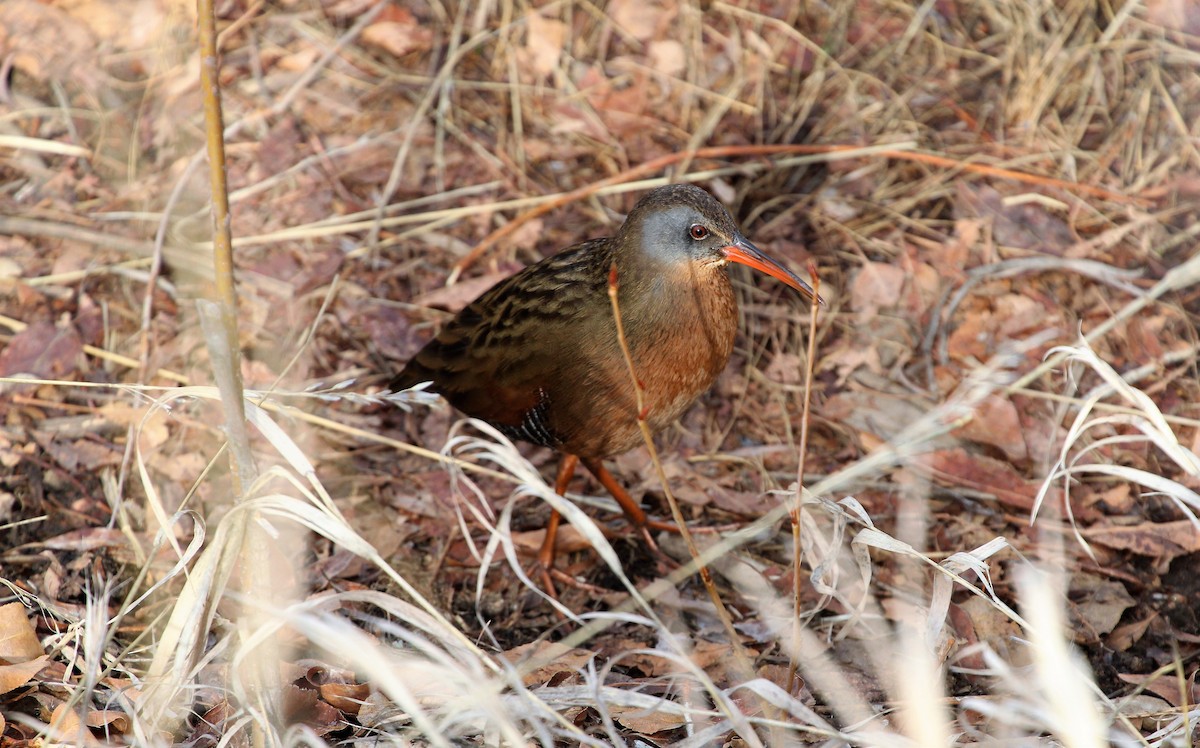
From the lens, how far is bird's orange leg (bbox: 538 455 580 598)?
12.2 feet

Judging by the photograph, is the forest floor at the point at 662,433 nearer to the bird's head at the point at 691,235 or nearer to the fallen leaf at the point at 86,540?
the fallen leaf at the point at 86,540

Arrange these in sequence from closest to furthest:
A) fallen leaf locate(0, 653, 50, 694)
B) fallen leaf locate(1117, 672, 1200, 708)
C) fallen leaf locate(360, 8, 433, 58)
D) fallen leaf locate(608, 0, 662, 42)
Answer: fallen leaf locate(0, 653, 50, 694) → fallen leaf locate(1117, 672, 1200, 708) → fallen leaf locate(360, 8, 433, 58) → fallen leaf locate(608, 0, 662, 42)

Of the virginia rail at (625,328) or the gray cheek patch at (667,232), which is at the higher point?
the gray cheek patch at (667,232)

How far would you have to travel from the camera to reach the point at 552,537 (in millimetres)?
3760

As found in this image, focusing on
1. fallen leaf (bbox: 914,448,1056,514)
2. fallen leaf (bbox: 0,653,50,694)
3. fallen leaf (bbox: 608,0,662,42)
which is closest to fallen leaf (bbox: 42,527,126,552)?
fallen leaf (bbox: 0,653,50,694)

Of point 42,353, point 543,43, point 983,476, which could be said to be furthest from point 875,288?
point 42,353

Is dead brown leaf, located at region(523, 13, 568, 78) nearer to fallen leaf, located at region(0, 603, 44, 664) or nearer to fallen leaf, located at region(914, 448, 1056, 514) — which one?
fallen leaf, located at region(914, 448, 1056, 514)

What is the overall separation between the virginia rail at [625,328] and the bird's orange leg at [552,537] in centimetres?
22

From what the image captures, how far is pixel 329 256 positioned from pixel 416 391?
80.5 inches

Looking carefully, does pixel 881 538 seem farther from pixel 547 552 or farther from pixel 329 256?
pixel 329 256

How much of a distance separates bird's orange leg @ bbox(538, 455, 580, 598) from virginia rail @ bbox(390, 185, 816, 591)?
22cm

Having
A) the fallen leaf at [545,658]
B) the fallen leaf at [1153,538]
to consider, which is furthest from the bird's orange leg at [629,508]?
the fallen leaf at [1153,538]

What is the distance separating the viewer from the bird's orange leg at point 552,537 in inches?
147

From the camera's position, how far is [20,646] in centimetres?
283
